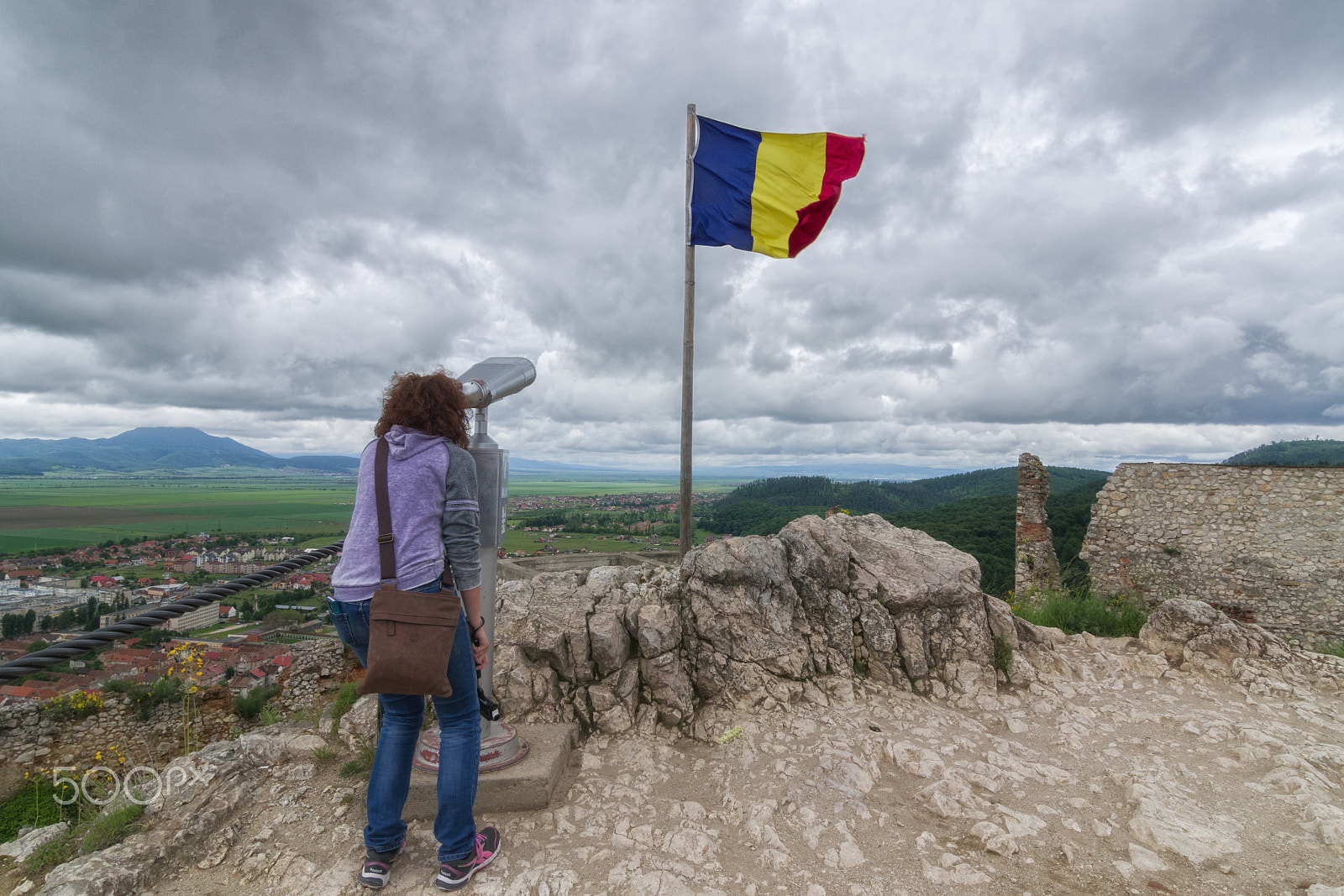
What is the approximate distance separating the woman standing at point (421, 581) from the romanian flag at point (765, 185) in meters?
4.25

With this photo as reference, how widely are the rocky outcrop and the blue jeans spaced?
1.42m

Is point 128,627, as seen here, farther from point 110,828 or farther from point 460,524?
point 460,524

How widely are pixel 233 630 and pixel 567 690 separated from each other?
4.12 meters

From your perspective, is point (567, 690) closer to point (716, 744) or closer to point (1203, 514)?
point (716, 744)

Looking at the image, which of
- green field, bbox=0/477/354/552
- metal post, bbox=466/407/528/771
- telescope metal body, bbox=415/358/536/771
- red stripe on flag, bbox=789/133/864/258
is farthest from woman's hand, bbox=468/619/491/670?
red stripe on flag, bbox=789/133/864/258

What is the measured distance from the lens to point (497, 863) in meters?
2.67

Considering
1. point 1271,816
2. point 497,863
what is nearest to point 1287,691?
point 1271,816

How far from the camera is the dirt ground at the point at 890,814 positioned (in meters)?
2.60

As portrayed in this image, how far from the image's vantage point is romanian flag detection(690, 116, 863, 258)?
600cm

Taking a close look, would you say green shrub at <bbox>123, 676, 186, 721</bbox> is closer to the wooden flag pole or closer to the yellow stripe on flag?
the wooden flag pole

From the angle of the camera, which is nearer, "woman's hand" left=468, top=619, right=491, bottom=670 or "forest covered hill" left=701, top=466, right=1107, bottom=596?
"woman's hand" left=468, top=619, right=491, bottom=670

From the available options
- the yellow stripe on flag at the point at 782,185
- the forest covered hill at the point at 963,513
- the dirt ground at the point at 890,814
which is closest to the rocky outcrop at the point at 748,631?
the dirt ground at the point at 890,814

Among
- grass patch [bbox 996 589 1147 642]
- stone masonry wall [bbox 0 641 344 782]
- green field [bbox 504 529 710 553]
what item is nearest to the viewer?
stone masonry wall [bbox 0 641 344 782]

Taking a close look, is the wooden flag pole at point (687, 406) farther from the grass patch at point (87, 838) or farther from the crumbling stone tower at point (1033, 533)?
the crumbling stone tower at point (1033, 533)
